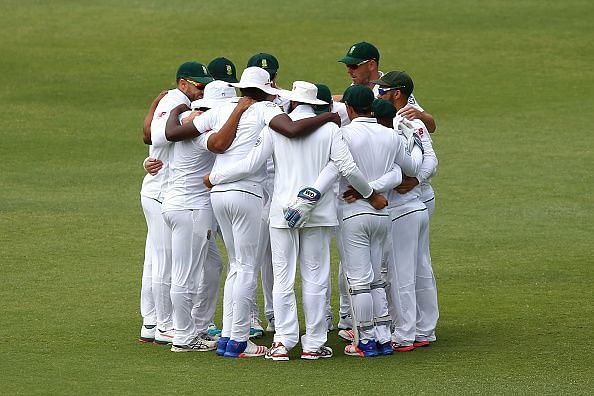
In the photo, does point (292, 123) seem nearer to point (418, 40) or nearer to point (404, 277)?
point (404, 277)

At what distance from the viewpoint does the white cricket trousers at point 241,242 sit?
9.55 m

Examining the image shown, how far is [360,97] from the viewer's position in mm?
9602

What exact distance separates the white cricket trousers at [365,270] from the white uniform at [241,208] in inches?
28.3

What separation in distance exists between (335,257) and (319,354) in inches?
173

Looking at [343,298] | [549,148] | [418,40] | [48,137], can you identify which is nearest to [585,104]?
[549,148]

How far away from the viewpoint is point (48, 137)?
21453 millimetres

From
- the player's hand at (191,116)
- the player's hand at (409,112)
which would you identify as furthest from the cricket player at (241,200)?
the player's hand at (409,112)

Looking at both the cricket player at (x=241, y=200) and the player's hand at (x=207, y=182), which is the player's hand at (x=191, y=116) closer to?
the cricket player at (x=241, y=200)

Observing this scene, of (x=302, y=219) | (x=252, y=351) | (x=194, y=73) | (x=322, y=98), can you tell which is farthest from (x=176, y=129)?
(x=252, y=351)

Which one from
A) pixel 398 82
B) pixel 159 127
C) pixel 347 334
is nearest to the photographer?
pixel 159 127

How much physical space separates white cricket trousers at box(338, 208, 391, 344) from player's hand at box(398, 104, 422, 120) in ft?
3.26

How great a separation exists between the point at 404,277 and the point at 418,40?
1944 cm

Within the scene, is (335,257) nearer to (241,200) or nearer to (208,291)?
(208,291)

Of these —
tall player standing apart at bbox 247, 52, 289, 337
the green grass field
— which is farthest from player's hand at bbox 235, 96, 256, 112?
the green grass field
